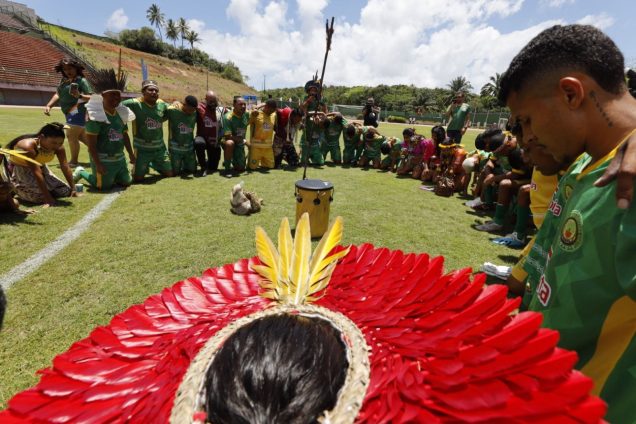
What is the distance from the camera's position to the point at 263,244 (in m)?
1.17

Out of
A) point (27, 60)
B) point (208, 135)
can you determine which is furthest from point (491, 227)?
point (27, 60)

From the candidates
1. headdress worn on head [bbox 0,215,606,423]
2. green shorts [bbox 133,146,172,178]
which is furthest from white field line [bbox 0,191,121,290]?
headdress worn on head [bbox 0,215,606,423]

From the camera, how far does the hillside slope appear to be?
47.2 m

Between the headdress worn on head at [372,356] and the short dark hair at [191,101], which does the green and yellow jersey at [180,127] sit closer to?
the short dark hair at [191,101]

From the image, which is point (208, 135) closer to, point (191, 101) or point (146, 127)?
point (191, 101)

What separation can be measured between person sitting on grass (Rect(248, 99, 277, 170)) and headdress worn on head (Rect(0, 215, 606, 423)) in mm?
7851

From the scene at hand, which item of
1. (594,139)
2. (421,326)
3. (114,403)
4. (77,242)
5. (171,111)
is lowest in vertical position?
(77,242)

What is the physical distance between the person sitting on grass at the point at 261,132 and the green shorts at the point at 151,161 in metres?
2.05

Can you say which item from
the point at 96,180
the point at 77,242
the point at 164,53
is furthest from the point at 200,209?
the point at 164,53

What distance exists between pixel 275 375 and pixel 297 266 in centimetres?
48

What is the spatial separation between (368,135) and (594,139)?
902 cm

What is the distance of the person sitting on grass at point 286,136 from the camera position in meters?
9.23

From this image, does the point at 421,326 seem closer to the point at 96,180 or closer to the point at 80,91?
the point at 96,180

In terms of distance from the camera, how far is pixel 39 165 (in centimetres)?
459
